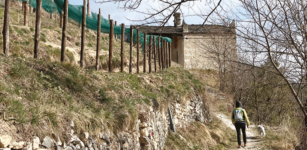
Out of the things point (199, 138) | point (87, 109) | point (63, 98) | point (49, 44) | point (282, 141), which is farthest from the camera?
point (49, 44)

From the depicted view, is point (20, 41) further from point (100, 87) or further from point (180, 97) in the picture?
point (180, 97)

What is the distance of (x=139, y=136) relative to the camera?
22.2 feet

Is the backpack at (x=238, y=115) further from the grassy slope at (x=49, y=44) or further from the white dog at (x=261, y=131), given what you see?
the grassy slope at (x=49, y=44)

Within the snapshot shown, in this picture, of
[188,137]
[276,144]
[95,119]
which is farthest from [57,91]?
[276,144]

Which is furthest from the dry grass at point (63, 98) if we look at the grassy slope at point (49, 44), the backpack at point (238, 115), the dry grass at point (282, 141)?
the dry grass at point (282, 141)

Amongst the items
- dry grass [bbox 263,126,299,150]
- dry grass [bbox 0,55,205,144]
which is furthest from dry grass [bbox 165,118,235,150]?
dry grass [bbox 0,55,205,144]

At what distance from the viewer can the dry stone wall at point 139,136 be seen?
3541 millimetres

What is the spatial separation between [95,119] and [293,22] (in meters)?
4.86

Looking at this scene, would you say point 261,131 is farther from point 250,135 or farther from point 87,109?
point 87,109

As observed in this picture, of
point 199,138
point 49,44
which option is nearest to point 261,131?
point 199,138

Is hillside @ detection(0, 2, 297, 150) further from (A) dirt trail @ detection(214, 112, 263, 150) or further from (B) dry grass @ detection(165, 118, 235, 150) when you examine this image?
(A) dirt trail @ detection(214, 112, 263, 150)

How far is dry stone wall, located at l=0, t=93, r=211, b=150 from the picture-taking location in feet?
11.6

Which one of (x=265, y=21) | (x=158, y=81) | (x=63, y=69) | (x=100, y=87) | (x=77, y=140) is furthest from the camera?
(x=158, y=81)

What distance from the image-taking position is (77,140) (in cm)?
421
